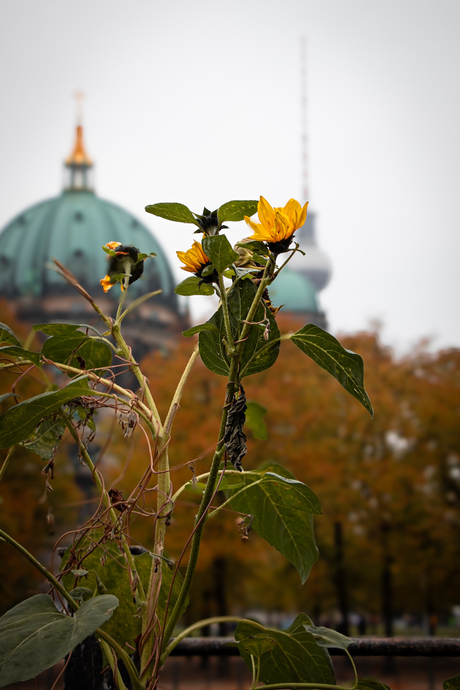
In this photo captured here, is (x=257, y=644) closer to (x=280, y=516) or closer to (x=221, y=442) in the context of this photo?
(x=280, y=516)

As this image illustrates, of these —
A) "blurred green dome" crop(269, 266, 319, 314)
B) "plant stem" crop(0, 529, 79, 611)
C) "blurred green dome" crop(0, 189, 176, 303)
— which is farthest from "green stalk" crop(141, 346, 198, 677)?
"blurred green dome" crop(269, 266, 319, 314)

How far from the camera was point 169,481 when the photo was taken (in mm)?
1010

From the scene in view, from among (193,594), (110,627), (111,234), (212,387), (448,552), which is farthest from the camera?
(111,234)

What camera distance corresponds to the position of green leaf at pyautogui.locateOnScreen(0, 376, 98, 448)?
841 mm

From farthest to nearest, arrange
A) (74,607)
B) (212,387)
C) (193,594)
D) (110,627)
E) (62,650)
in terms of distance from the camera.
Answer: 1. (212,387)
2. (193,594)
3. (110,627)
4. (74,607)
5. (62,650)

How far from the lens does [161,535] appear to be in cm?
98

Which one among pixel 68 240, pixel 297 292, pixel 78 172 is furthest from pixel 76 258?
pixel 297 292

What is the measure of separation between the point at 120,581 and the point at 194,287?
47cm

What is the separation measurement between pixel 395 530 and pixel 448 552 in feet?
2.87

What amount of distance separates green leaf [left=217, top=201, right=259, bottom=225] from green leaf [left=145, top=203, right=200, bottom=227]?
39mm

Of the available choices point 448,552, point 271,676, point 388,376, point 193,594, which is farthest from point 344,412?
point 271,676

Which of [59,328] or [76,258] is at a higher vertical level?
[76,258]

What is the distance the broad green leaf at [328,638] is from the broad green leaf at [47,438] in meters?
0.47

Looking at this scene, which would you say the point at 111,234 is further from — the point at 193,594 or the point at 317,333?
the point at 317,333
